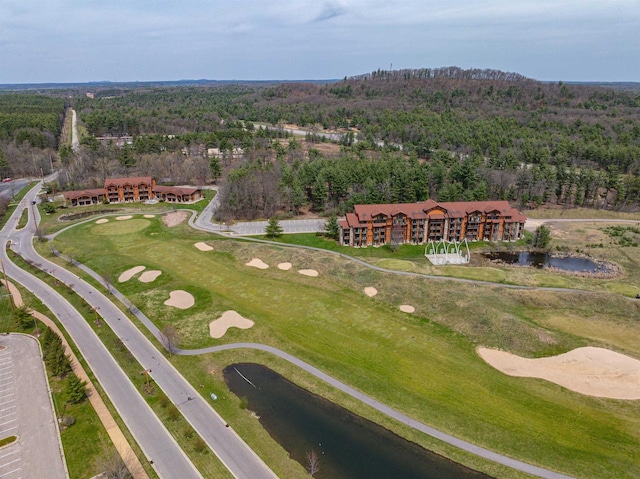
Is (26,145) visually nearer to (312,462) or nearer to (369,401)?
(369,401)

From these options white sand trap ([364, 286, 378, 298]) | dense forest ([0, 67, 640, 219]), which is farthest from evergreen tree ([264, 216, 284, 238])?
white sand trap ([364, 286, 378, 298])

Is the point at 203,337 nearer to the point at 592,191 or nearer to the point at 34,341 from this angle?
the point at 34,341

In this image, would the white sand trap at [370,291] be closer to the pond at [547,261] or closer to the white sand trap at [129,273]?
the pond at [547,261]

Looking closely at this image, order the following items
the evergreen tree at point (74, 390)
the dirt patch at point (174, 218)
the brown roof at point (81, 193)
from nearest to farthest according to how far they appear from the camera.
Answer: the evergreen tree at point (74, 390), the dirt patch at point (174, 218), the brown roof at point (81, 193)

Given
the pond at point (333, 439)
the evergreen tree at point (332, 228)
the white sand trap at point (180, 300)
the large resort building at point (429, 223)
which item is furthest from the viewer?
the evergreen tree at point (332, 228)

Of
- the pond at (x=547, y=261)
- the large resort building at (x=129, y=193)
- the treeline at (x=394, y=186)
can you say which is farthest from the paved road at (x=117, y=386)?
the pond at (x=547, y=261)

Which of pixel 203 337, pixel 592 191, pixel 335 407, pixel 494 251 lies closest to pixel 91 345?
pixel 203 337
